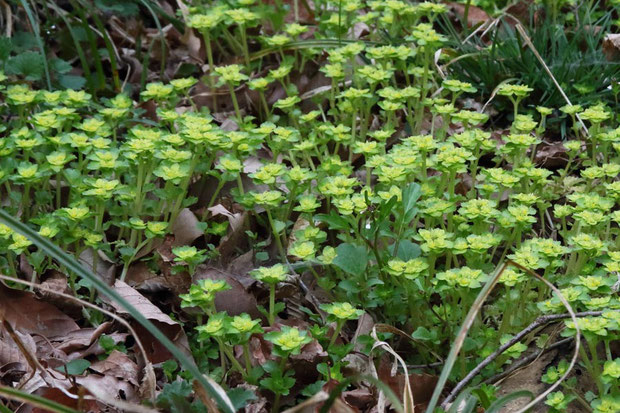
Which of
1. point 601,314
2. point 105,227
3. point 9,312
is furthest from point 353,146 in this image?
point 9,312

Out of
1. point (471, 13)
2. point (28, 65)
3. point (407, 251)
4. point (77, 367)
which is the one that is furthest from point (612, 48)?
point (77, 367)

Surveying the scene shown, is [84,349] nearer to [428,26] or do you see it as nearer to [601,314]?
[601,314]

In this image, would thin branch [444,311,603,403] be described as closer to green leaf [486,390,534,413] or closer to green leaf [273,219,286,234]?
green leaf [486,390,534,413]

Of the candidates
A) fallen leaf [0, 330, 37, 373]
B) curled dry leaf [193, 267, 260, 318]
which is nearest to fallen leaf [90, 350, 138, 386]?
fallen leaf [0, 330, 37, 373]

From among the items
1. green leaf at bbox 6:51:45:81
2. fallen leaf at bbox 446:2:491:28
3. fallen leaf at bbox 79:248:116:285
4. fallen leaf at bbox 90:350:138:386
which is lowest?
→ fallen leaf at bbox 90:350:138:386

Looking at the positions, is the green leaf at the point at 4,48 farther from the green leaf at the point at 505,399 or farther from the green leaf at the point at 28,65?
the green leaf at the point at 505,399

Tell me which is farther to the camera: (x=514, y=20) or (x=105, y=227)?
(x=514, y=20)
